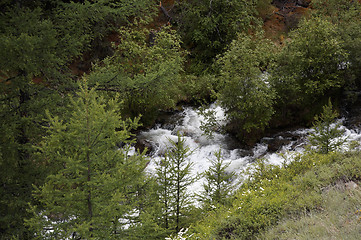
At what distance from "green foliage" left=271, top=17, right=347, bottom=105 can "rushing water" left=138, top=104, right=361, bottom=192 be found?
2.06m

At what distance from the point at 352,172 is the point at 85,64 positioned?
65.7 ft

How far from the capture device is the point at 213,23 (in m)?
19.4

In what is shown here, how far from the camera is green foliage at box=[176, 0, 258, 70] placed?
19.3 meters

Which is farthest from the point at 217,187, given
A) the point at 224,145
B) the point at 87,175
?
the point at 224,145

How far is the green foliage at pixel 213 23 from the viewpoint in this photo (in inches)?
762

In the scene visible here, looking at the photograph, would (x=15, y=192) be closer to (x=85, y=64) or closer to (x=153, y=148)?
(x=153, y=148)

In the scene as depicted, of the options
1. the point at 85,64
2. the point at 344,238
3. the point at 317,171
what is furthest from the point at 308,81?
the point at 85,64

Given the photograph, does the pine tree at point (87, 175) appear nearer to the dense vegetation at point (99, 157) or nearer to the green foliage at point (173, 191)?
the dense vegetation at point (99, 157)

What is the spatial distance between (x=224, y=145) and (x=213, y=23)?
9.80 m

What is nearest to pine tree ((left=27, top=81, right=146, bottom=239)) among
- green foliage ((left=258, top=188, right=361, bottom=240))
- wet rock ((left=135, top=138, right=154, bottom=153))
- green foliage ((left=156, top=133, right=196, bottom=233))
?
green foliage ((left=156, top=133, right=196, bottom=233))

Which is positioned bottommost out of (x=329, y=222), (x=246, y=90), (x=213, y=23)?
(x=329, y=222)

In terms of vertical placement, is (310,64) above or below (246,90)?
above

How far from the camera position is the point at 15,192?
6.73 meters

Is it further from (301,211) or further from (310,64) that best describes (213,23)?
(301,211)
